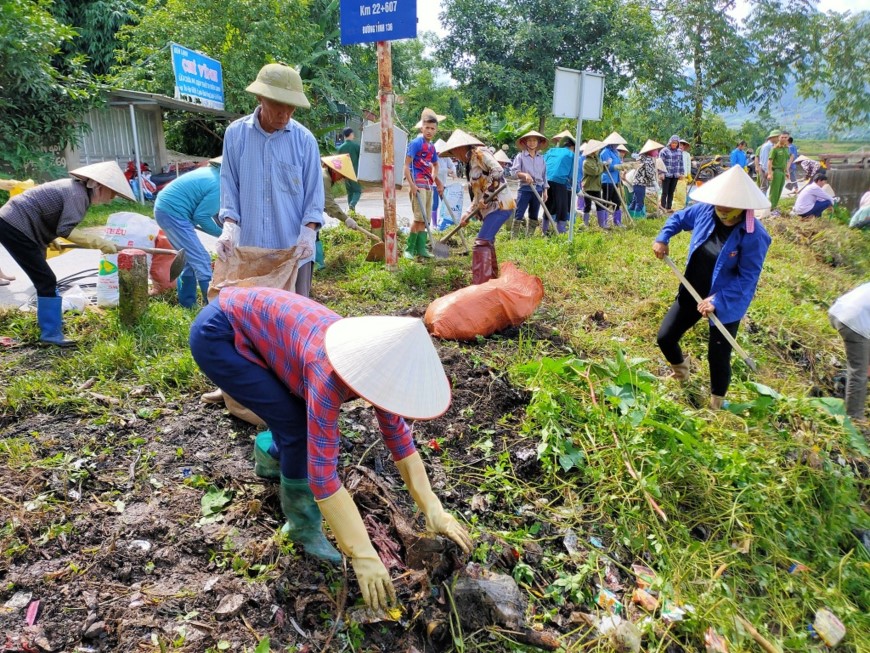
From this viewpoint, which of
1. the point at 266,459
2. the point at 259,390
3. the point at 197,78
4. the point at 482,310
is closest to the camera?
the point at 259,390

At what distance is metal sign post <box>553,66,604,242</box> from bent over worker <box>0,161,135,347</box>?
5.11 m

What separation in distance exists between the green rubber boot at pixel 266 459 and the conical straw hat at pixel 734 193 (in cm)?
267

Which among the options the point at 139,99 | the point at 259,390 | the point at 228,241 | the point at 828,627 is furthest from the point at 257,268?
the point at 139,99

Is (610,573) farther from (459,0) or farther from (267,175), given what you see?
(459,0)

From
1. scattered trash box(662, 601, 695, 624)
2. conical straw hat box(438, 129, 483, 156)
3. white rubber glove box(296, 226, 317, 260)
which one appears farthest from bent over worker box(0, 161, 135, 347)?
scattered trash box(662, 601, 695, 624)

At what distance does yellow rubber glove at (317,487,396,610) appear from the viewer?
1.87m

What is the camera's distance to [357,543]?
189cm

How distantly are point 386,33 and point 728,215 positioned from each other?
389 cm

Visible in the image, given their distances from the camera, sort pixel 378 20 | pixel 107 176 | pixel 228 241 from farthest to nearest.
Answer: pixel 378 20, pixel 107 176, pixel 228 241

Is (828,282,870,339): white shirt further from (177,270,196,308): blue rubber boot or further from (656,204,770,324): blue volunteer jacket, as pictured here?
(177,270,196,308): blue rubber boot

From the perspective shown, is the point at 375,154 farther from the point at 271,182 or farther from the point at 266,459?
the point at 266,459

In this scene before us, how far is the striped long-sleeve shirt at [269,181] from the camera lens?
3.33m

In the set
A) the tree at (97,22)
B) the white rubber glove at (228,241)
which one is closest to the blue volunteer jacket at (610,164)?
the white rubber glove at (228,241)

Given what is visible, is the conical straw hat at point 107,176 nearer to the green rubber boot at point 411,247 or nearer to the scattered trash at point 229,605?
the scattered trash at point 229,605
